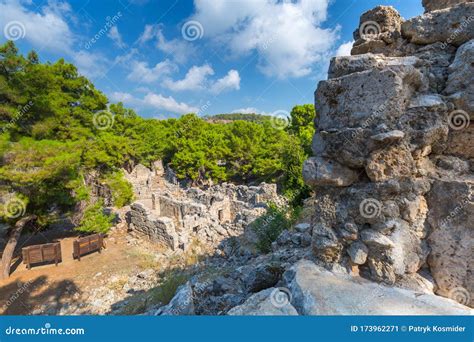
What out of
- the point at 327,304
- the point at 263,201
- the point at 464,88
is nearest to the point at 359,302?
the point at 327,304

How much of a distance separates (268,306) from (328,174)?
1274 mm

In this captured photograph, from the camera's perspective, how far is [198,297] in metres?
2.76

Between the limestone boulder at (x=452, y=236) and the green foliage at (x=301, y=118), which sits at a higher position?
the green foliage at (x=301, y=118)

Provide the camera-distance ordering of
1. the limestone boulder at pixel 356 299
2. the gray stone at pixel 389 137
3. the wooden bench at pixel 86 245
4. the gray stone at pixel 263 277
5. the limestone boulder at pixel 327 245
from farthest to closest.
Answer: the wooden bench at pixel 86 245 → the gray stone at pixel 263 277 → the limestone boulder at pixel 327 245 → the gray stone at pixel 389 137 → the limestone boulder at pixel 356 299

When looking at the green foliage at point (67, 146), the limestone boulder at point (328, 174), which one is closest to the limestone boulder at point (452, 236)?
the limestone boulder at point (328, 174)

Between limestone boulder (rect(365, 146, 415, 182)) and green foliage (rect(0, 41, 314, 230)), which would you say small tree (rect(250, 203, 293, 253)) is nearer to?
limestone boulder (rect(365, 146, 415, 182))

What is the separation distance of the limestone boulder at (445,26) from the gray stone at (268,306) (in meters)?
2.87

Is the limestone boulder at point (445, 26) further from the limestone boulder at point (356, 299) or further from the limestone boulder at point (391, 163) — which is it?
the limestone boulder at point (356, 299)

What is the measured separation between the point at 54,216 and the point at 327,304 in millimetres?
9492

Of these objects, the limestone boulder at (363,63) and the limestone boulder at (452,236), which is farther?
the limestone boulder at (363,63)

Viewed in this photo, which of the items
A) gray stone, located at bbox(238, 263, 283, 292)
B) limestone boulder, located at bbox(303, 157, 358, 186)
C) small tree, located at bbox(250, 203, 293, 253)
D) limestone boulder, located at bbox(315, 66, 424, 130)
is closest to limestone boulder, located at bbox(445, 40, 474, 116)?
limestone boulder, located at bbox(315, 66, 424, 130)

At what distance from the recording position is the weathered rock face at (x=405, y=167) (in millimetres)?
2016

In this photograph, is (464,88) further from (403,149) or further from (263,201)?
(263,201)

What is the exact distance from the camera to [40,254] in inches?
311
